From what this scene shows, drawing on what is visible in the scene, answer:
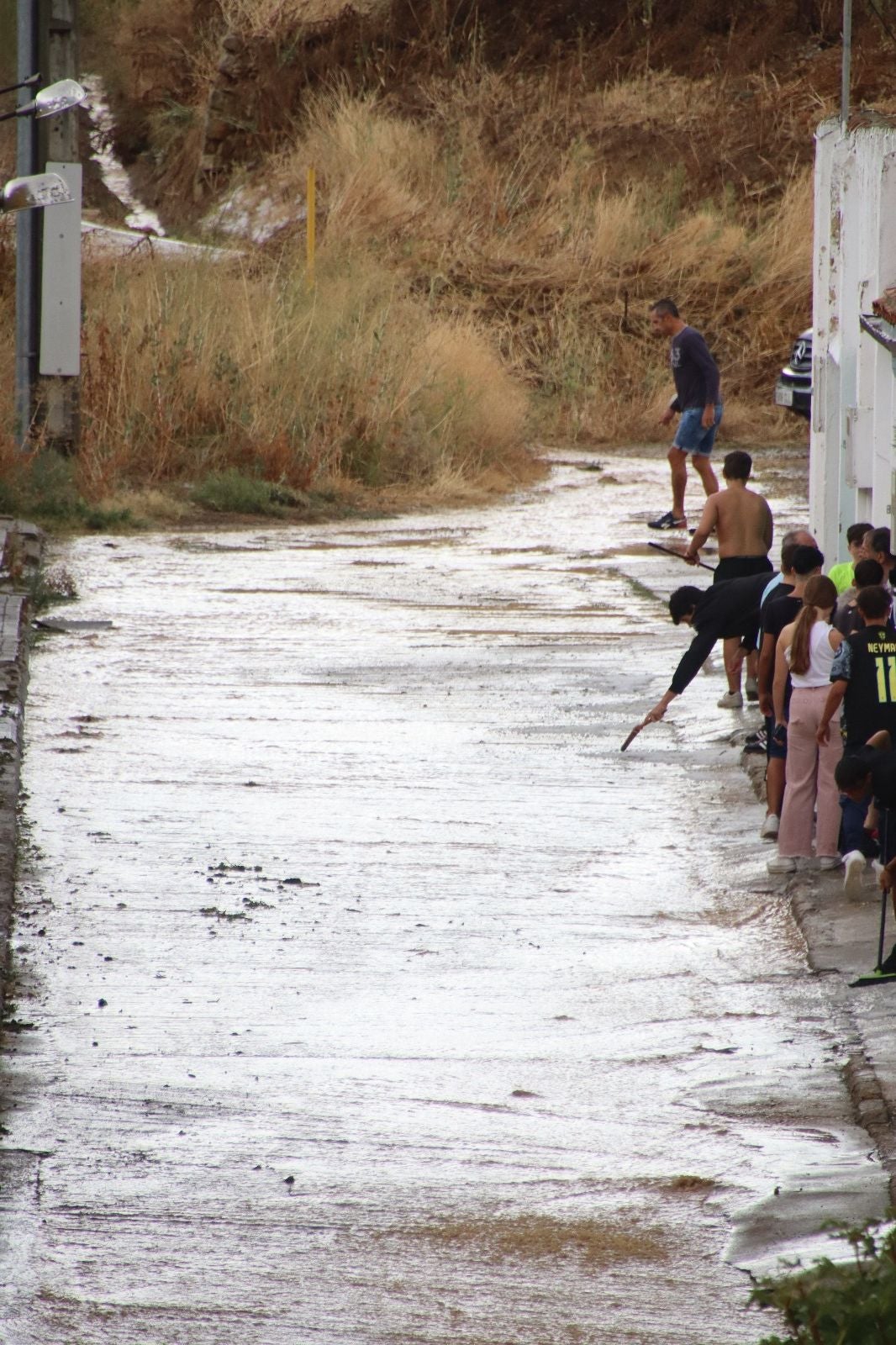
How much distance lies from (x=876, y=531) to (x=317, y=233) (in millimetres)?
26108

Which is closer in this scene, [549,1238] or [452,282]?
[549,1238]

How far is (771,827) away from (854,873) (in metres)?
1.05

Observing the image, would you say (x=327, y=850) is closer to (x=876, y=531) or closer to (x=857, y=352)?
(x=876, y=531)

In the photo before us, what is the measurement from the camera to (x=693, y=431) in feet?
56.4

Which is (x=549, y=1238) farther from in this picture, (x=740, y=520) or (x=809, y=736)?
(x=740, y=520)

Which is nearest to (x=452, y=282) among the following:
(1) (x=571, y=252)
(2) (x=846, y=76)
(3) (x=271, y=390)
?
(1) (x=571, y=252)

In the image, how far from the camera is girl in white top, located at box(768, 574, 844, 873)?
760 centimetres

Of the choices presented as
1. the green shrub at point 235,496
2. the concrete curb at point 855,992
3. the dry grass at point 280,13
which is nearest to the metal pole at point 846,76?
the concrete curb at point 855,992

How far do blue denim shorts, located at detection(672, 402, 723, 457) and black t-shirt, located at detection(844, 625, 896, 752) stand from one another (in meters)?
10.1

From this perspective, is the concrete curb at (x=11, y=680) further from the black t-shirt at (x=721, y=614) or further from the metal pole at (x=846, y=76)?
the metal pole at (x=846, y=76)

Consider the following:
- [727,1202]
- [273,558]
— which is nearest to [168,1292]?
[727,1202]

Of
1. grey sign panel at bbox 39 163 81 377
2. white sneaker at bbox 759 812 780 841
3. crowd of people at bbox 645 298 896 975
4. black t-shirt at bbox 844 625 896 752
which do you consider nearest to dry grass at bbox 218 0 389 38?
grey sign panel at bbox 39 163 81 377

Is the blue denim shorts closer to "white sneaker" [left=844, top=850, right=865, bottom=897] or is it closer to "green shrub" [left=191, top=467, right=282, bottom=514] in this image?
"green shrub" [left=191, top=467, right=282, bottom=514]

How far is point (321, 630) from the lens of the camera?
13219 millimetres
